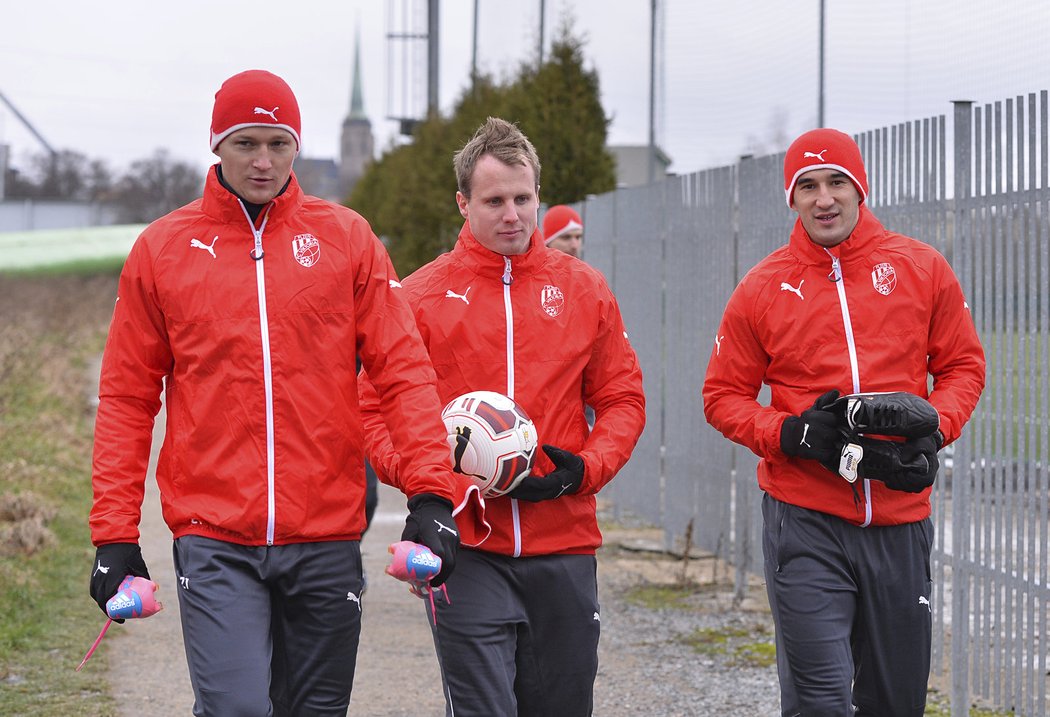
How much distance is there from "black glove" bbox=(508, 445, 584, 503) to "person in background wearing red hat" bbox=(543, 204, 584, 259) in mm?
5543

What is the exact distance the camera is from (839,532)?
4.71 meters

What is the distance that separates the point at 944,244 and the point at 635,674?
8.81 feet

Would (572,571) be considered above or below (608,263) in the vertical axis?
below

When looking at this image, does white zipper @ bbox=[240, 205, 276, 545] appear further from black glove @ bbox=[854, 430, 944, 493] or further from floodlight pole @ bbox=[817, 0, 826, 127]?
floodlight pole @ bbox=[817, 0, 826, 127]

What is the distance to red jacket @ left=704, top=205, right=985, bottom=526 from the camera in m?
4.74

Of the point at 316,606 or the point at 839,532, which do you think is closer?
the point at 316,606

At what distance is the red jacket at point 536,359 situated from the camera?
459 cm

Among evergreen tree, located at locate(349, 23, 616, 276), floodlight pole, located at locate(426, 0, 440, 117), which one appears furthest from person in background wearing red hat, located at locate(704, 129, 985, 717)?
floodlight pole, located at locate(426, 0, 440, 117)

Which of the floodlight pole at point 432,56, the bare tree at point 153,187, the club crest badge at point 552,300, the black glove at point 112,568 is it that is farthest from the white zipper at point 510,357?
the bare tree at point 153,187

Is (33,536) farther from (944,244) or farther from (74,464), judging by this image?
(944,244)

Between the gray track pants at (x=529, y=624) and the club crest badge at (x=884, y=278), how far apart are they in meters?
1.27

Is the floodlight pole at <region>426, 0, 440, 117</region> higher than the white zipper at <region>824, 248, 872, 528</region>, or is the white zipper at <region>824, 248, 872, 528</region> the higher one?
the floodlight pole at <region>426, 0, 440, 117</region>

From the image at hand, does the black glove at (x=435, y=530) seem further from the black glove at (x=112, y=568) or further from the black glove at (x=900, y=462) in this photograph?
the black glove at (x=900, y=462)

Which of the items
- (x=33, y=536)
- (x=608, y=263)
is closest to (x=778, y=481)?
(x=33, y=536)
